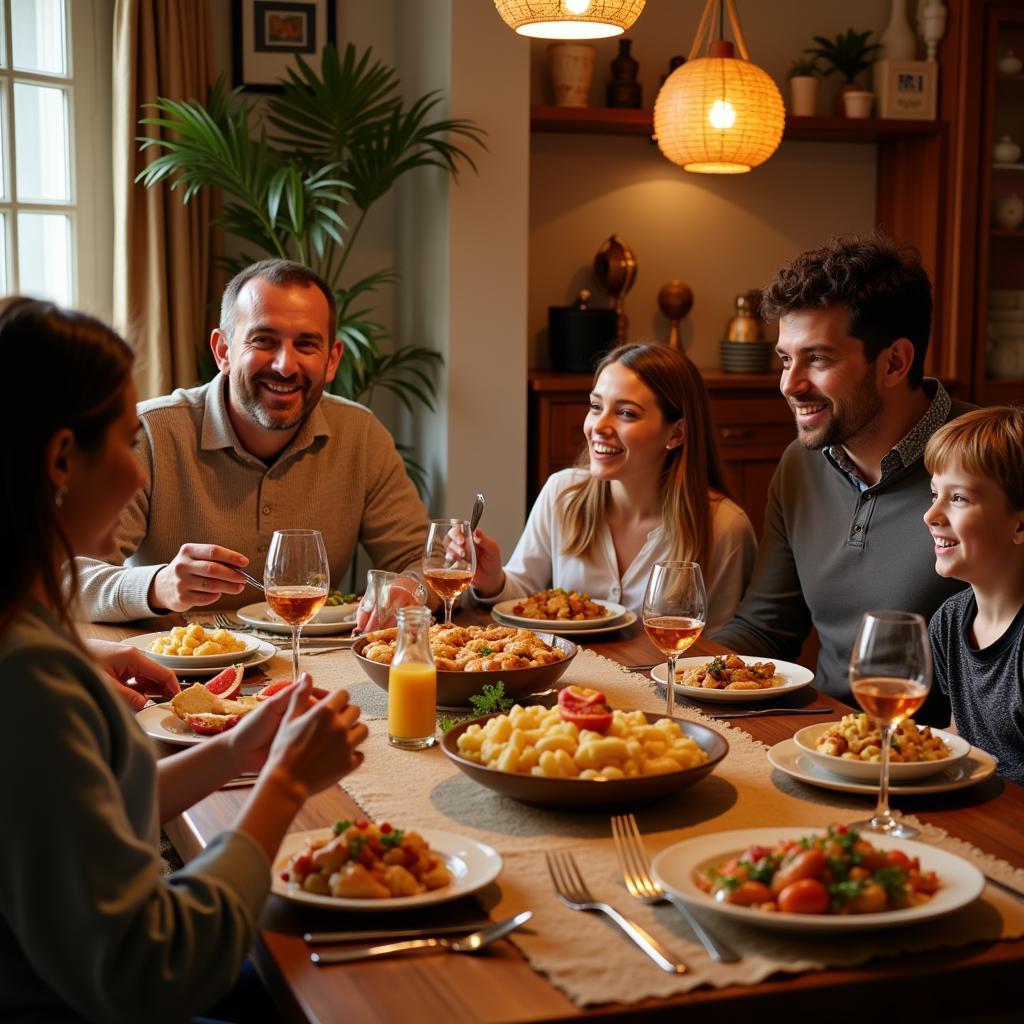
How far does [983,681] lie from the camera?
77.8 inches

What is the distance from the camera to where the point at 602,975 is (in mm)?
1081

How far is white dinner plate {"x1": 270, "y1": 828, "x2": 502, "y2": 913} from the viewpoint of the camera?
1.17 metres

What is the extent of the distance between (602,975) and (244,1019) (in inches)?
26.0

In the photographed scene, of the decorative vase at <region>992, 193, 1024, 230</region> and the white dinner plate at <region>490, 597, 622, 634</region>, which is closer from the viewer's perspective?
the white dinner plate at <region>490, 597, 622, 634</region>

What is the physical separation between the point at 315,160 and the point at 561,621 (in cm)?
260

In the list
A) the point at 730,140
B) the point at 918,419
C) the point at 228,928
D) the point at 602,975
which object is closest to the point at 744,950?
the point at 602,975

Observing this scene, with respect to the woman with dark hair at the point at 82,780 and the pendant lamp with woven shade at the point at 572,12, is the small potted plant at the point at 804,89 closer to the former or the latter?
the pendant lamp with woven shade at the point at 572,12

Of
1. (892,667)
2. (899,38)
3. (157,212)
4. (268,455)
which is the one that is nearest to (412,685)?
(892,667)

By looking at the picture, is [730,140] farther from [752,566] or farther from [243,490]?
[243,490]

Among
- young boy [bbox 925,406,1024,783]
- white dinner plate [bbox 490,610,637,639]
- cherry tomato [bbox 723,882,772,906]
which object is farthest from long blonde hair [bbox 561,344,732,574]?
cherry tomato [bbox 723,882,772,906]

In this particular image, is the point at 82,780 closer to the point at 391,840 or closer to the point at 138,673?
the point at 391,840

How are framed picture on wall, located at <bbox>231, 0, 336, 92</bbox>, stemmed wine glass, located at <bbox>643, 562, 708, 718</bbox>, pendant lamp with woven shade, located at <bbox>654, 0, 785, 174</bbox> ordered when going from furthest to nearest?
framed picture on wall, located at <bbox>231, 0, 336, 92</bbox>, pendant lamp with woven shade, located at <bbox>654, 0, 785, 174</bbox>, stemmed wine glass, located at <bbox>643, 562, 708, 718</bbox>

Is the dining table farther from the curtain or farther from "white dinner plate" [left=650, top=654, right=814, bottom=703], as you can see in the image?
the curtain

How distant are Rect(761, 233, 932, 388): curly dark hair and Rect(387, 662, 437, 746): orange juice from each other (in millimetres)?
1304
